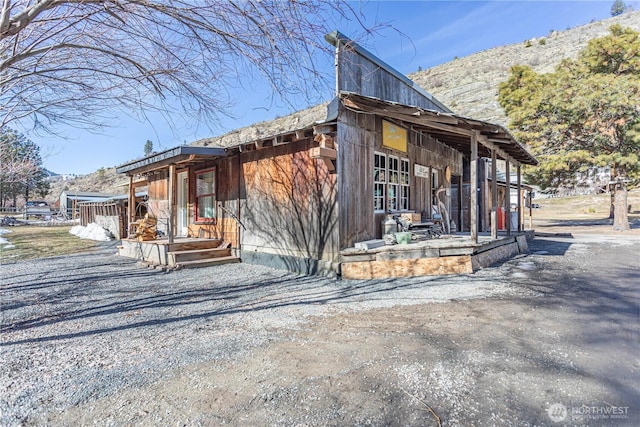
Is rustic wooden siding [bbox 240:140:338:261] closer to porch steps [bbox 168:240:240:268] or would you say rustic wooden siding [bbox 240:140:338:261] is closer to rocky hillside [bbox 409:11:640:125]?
porch steps [bbox 168:240:240:268]

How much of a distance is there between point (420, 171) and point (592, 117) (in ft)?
46.8

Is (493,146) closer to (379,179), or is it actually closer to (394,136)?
(394,136)

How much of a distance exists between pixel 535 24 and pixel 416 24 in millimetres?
4374

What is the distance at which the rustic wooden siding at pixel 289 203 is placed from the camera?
6.91 metres

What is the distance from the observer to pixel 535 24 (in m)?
6.59

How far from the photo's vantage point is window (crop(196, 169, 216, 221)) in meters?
9.72

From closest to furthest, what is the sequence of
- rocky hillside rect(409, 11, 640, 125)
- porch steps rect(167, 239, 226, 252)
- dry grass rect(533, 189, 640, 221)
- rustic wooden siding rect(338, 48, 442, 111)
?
1. rustic wooden siding rect(338, 48, 442, 111)
2. porch steps rect(167, 239, 226, 252)
3. dry grass rect(533, 189, 640, 221)
4. rocky hillside rect(409, 11, 640, 125)

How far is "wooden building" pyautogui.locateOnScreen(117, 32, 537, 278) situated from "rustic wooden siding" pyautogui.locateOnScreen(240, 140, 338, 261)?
1.0 inches

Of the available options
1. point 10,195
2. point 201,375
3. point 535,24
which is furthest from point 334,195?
point 10,195

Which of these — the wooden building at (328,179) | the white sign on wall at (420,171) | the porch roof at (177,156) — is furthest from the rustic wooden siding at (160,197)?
the white sign on wall at (420,171)

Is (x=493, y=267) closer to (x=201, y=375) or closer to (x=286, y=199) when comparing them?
(x=286, y=199)

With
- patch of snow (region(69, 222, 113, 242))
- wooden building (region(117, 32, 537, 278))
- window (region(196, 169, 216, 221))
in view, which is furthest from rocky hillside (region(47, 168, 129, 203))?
wooden building (region(117, 32, 537, 278))

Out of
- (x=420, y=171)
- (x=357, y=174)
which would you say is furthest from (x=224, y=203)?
(x=420, y=171)

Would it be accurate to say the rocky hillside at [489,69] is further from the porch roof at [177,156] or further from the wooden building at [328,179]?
the porch roof at [177,156]
